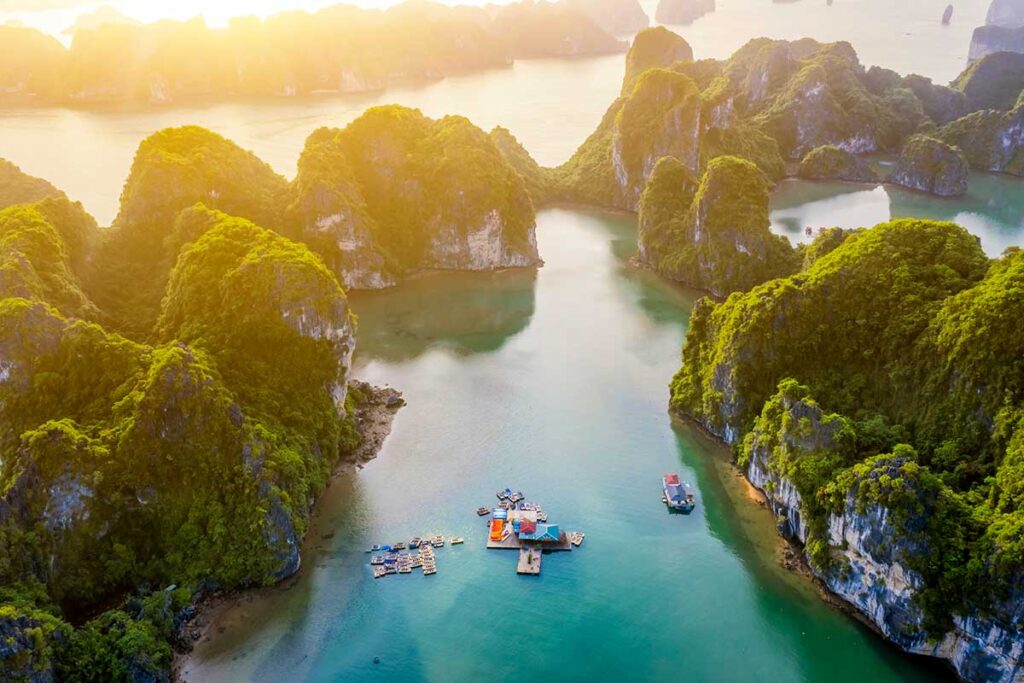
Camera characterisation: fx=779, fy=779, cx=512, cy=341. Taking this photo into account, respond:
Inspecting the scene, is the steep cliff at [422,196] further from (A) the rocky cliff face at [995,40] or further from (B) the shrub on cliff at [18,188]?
(A) the rocky cliff face at [995,40]

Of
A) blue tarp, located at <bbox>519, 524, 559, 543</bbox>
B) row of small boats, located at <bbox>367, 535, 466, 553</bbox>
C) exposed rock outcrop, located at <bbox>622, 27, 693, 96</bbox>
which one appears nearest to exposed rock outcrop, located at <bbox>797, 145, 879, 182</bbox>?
exposed rock outcrop, located at <bbox>622, 27, 693, 96</bbox>

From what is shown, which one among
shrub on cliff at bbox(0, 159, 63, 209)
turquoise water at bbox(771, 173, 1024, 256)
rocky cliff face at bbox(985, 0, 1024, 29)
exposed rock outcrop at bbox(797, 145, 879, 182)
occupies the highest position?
rocky cliff face at bbox(985, 0, 1024, 29)

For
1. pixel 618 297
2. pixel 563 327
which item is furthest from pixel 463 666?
pixel 618 297

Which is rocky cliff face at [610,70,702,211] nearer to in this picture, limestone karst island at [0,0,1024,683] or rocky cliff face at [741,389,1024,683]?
limestone karst island at [0,0,1024,683]

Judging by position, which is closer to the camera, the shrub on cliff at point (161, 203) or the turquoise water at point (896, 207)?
the shrub on cliff at point (161, 203)

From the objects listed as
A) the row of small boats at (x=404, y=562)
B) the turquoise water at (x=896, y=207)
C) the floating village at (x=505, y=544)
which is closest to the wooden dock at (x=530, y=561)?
the floating village at (x=505, y=544)

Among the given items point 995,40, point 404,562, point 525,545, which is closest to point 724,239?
point 525,545

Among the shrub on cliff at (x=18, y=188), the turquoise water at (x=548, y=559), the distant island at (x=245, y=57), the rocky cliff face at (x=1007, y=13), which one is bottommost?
the turquoise water at (x=548, y=559)
